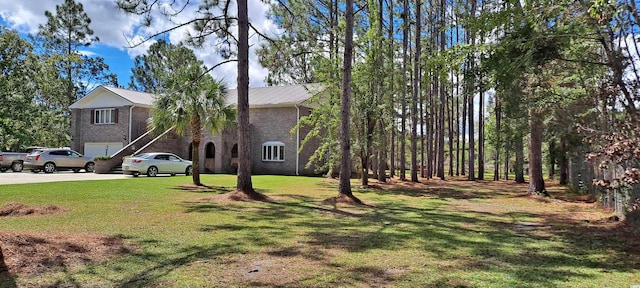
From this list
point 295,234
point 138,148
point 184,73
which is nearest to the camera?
point 295,234

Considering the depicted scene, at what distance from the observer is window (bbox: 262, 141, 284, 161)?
97.1 feet

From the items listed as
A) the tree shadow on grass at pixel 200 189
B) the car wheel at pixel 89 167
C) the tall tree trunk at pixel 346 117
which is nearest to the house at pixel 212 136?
the car wheel at pixel 89 167

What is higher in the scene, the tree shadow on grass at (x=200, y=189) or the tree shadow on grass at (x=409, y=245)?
the tree shadow on grass at (x=200, y=189)

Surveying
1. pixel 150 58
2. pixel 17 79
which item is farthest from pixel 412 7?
pixel 150 58

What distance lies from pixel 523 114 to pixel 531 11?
8334 millimetres

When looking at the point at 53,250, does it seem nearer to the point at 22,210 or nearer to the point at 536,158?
the point at 22,210

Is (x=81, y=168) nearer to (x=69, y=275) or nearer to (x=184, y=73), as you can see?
(x=184, y=73)

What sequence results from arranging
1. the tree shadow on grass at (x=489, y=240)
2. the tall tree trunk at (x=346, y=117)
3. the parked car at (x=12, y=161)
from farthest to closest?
1. the parked car at (x=12, y=161)
2. the tall tree trunk at (x=346, y=117)
3. the tree shadow on grass at (x=489, y=240)

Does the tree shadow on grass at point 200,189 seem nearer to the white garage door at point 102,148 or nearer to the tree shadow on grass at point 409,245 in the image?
the tree shadow on grass at point 409,245

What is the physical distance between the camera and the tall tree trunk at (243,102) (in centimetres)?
1398

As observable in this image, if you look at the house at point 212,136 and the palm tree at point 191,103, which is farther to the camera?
the house at point 212,136

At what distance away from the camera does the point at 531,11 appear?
8.46 meters

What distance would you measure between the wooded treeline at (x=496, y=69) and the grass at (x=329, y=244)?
6.44 ft

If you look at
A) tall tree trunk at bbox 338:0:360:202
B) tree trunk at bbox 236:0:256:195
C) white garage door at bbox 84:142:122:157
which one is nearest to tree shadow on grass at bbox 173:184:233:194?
tree trunk at bbox 236:0:256:195
